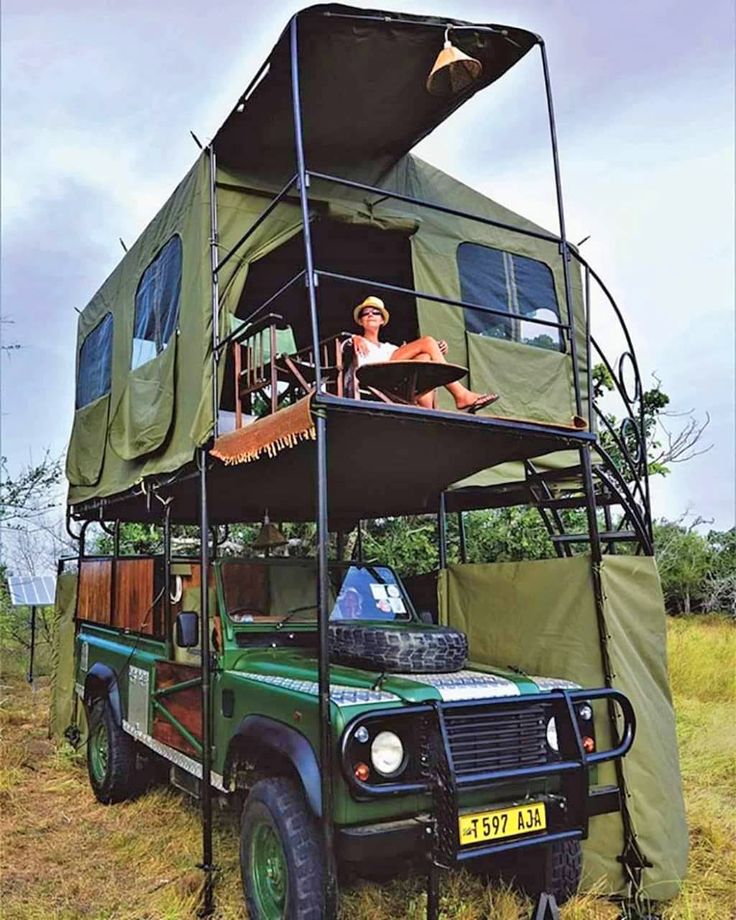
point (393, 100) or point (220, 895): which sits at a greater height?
point (393, 100)

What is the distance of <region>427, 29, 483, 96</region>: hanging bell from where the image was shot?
13.3ft

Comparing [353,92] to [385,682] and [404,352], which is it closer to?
[404,352]

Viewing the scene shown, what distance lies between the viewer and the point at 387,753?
10.3ft

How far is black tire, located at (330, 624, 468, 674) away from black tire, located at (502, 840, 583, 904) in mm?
935

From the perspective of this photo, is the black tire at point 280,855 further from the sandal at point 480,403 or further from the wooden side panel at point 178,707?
the sandal at point 480,403

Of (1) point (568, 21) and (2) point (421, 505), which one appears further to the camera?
(2) point (421, 505)

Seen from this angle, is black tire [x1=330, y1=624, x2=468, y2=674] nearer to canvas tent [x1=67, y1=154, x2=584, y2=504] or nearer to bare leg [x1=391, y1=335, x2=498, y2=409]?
bare leg [x1=391, y1=335, x2=498, y2=409]

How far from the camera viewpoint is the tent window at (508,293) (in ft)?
19.6

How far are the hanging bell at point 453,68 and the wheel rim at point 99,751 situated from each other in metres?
5.01

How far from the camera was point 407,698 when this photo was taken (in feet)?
10.7

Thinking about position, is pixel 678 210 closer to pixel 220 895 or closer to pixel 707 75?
pixel 707 75

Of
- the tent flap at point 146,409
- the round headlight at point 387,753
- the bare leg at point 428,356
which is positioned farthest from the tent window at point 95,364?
the round headlight at point 387,753

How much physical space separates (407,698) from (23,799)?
404cm

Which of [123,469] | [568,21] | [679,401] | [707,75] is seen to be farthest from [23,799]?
[679,401]
